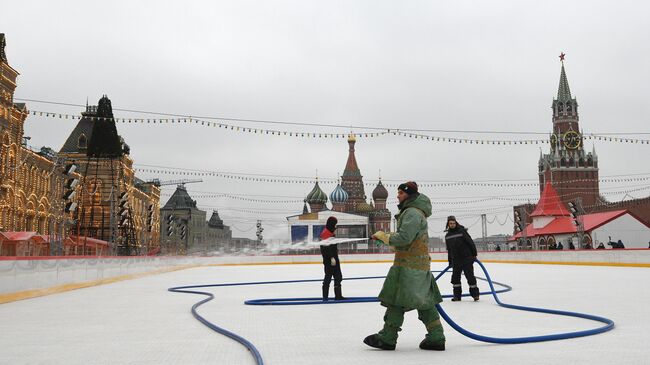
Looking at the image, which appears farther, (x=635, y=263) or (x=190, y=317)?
(x=635, y=263)

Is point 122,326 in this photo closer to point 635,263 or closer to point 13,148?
point 635,263

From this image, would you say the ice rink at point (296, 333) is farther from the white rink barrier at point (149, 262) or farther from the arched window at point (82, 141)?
the arched window at point (82, 141)

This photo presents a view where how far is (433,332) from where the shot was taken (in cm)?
665

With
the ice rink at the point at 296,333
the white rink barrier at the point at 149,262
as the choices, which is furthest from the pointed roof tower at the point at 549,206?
the ice rink at the point at 296,333

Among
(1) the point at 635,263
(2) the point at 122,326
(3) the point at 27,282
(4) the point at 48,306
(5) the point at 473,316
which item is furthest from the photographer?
(1) the point at 635,263

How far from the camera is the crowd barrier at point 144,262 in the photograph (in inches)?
611

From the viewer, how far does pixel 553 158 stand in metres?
130

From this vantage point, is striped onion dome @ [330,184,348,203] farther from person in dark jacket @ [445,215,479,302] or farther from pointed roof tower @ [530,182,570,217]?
person in dark jacket @ [445,215,479,302]

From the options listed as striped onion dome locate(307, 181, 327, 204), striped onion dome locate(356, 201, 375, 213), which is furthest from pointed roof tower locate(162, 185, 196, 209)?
striped onion dome locate(356, 201, 375, 213)

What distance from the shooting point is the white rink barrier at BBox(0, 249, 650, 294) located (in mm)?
15554

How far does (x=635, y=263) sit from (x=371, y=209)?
105150 mm

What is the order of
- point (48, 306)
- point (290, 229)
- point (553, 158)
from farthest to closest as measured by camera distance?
1. point (553, 158)
2. point (290, 229)
3. point (48, 306)

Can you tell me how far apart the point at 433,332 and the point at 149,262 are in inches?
1150

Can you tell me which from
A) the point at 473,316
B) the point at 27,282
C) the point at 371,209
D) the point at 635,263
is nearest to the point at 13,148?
the point at 27,282
